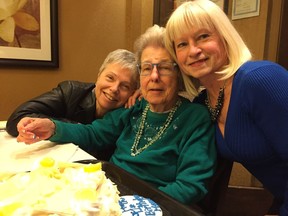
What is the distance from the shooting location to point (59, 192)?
1.62 ft

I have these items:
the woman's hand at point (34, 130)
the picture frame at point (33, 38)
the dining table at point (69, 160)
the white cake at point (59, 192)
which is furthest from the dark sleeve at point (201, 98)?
the picture frame at point (33, 38)

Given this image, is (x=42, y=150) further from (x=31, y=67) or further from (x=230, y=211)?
(x=230, y=211)

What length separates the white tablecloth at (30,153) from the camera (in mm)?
974

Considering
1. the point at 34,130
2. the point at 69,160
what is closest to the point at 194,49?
the point at 69,160

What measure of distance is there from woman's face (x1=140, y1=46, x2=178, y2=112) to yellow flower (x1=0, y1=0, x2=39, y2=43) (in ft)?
4.41

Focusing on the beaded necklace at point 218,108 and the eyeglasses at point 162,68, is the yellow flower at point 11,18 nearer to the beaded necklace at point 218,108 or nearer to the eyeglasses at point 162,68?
the eyeglasses at point 162,68

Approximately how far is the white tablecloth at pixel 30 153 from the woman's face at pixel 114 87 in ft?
1.09

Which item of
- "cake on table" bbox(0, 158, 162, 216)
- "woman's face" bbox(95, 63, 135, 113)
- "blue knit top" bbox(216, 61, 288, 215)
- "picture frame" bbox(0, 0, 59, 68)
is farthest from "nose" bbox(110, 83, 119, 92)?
"picture frame" bbox(0, 0, 59, 68)

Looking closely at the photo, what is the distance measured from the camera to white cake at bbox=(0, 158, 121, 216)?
0.46 metres

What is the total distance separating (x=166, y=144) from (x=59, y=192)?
648 millimetres

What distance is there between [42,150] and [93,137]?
0.24 m

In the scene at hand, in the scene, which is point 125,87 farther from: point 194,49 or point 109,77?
point 194,49

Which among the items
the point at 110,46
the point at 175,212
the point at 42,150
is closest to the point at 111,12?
the point at 110,46

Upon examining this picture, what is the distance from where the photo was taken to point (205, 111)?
3.59ft
